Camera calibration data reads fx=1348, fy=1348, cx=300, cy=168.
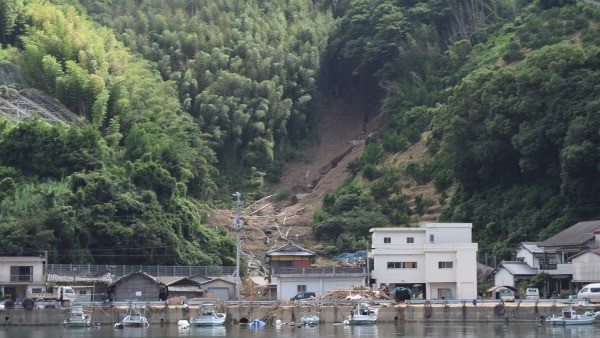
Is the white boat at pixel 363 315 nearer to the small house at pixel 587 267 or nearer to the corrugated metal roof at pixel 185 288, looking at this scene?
the corrugated metal roof at pixel 185 288

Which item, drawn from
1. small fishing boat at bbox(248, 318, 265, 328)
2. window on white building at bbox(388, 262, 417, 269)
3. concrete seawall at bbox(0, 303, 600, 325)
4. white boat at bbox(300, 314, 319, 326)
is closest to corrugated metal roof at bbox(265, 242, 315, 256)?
window on white building at bbox(388, 262, 417, 269)

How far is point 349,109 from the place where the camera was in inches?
3533

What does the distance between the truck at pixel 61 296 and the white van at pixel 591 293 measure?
1941 cm

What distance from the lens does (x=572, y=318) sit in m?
47.2

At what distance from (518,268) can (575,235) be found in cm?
273

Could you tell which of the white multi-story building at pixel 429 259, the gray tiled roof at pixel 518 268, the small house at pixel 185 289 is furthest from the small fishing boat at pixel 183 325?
the gray tiled roof at pixel 518 268

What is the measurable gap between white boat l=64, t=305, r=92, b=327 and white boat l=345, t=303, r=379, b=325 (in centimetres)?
980

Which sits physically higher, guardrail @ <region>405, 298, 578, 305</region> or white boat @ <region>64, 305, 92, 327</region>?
guardrail @ <region>405, 298, 578, 305</region>

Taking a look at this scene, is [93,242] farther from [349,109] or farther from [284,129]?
[349,109]

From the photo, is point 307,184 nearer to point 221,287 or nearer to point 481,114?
point 481,114

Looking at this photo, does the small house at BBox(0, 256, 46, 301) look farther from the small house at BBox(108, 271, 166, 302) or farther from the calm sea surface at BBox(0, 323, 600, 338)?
the calm sea surface at BBox(0, 323, 600, 338)

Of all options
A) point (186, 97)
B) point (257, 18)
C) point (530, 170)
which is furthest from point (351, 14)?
point (530, 170)

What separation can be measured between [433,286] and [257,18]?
3698 centimetres

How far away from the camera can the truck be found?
52031 mm
